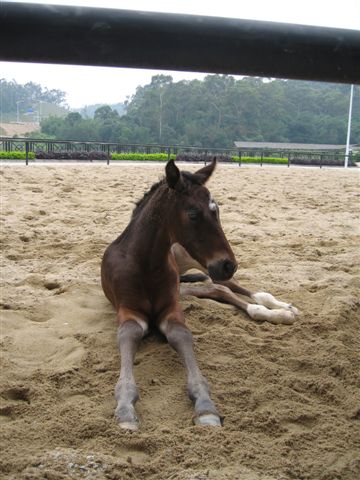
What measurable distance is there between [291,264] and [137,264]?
2798mm

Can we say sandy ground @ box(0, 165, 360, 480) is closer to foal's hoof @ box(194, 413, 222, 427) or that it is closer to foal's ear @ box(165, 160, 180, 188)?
foal's hoof @ box(194, 413, 222, 427)

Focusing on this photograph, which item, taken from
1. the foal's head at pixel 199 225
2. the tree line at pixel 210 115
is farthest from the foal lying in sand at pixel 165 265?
the tree line at pixel 210 115

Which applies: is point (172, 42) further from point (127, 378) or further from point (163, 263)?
point (163, 263)

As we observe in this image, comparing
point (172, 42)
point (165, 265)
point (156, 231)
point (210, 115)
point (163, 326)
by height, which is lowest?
point (163, 326)

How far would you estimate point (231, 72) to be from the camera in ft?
4.23

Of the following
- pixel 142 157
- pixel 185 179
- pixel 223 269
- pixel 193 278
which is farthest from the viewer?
pixel 142 157

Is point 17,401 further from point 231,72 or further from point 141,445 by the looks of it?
point 231,72

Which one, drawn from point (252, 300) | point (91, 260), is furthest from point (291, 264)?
point (91, 260)

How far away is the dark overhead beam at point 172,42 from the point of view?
1.12 m

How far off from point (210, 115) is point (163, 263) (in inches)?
1027

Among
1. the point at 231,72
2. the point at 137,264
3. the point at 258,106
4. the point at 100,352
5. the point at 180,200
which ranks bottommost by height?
the point at 100,352

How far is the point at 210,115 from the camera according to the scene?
2861cm

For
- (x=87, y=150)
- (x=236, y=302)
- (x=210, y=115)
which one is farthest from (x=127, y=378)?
(x=210, y=115)

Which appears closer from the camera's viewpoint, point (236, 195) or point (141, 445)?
point (141, 445)
